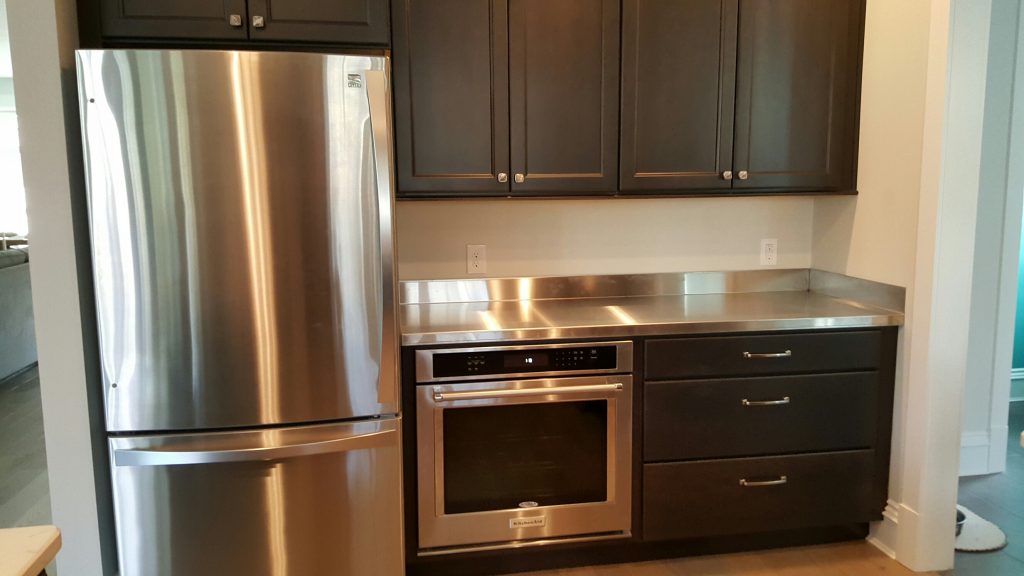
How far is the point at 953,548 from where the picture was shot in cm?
227

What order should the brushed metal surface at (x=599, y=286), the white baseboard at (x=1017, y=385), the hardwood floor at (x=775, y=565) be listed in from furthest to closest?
the white baseboard at (x=1017, y=385) → the brushed metal surface at (x=599, y=286) → the hardwood floor at (x=775, y=565)

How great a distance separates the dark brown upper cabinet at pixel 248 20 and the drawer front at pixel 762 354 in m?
1.36

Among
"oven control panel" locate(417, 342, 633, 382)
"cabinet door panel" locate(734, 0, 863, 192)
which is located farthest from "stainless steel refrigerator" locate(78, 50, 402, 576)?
"cabinet door panel" locate(734, 0, 863, 192)

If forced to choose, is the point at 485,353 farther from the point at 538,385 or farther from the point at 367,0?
the point at 367,0

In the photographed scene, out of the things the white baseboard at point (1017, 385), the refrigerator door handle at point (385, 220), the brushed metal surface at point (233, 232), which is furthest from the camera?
the white baseboard at point (1017, 385)

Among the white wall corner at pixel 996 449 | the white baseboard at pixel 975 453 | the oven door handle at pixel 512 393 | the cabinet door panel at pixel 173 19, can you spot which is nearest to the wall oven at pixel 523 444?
the oven door handle at pixel 512 393

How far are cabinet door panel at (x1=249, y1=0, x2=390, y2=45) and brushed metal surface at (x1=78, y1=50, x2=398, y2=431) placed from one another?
1.18 ft

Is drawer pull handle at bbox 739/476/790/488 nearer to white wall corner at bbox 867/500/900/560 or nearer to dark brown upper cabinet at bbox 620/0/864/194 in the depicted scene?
white wall corner at bbox 867/500/900/560

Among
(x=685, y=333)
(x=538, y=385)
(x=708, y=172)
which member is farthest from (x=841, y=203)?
(x=538, y=385)

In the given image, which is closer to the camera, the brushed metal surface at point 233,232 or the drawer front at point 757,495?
the brushed metal surface at point 233,232

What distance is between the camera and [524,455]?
2146 mm

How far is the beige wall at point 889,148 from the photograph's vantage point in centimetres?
220

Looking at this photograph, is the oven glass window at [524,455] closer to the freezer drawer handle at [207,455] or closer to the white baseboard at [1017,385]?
the freezer drawer handle at [207,455]

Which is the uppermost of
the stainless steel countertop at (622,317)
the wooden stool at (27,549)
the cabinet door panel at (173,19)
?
the cabinet door panel at (173,19)
